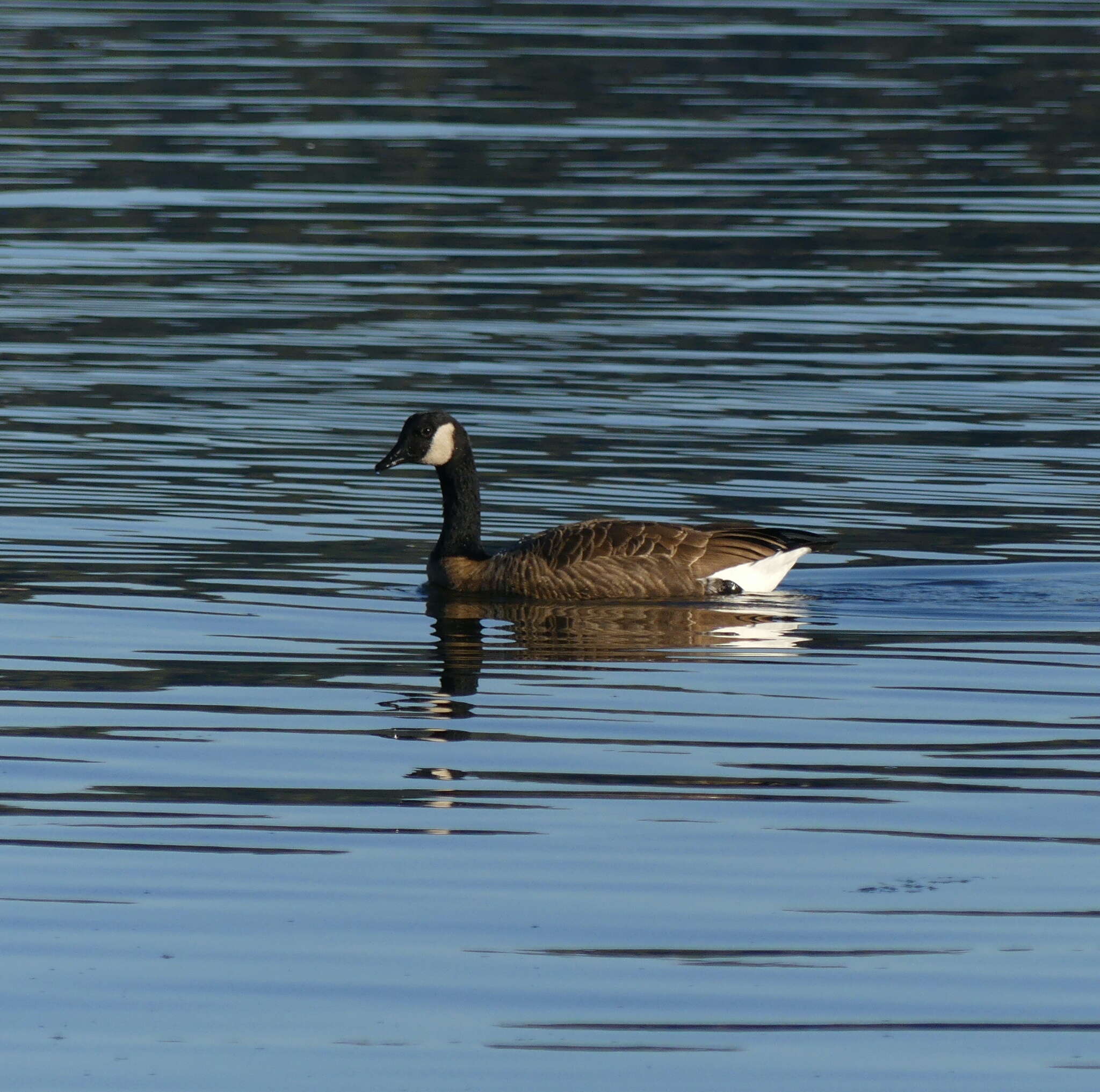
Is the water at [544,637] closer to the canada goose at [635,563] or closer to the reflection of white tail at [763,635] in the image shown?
the reflection of white tail at [763,635]

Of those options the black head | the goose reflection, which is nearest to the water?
the goose reflection

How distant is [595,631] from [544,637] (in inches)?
13.3

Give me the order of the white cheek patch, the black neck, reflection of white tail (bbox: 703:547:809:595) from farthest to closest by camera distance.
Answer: the white cheek patch, the black neck, reflection of white tail (bbox: 703:547:809:595)

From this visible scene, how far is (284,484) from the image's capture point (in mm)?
18281

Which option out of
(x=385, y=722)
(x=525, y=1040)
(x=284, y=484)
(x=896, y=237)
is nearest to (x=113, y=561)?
(x=284, y=484)

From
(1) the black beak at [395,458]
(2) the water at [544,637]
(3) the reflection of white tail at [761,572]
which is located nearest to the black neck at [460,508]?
(1) the black beak at [395,458]

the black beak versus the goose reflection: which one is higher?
the black beak

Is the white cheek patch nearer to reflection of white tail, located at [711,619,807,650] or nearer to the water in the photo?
the water

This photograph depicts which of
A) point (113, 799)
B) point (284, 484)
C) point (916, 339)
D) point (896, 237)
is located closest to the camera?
point (113, 799)

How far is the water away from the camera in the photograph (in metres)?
7.95

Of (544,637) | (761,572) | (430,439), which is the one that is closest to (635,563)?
(761,572)

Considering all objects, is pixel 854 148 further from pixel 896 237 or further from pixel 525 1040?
A: pixel 525 1040

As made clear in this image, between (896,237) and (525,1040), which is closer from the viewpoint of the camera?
(525,1040)

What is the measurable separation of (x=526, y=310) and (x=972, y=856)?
1749cm
